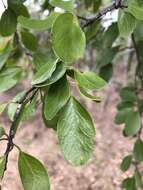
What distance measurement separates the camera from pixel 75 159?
57cm

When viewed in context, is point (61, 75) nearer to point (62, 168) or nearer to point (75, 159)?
point (75, 159)

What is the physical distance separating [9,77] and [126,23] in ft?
0.99

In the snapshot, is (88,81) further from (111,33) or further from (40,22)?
(111,33)

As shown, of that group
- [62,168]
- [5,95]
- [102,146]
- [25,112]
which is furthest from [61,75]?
[5,95]

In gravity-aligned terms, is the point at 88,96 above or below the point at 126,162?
above

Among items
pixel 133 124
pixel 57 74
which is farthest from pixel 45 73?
pixel 133 124

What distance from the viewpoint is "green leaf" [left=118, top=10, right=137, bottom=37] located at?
2.20 feet

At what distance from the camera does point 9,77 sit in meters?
0.88

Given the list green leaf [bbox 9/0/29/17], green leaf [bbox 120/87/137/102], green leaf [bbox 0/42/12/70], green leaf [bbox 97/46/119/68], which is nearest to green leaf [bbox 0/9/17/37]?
green leaf [bbox 9/0/29/17]

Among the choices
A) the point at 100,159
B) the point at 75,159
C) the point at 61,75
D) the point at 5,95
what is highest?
the point at 61,75

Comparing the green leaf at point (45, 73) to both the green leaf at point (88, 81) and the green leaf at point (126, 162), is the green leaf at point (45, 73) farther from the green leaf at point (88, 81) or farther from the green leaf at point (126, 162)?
the green leaf at point (126, 162)

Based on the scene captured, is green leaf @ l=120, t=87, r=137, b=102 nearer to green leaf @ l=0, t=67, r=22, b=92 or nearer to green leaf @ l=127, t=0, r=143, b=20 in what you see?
green leaf @ l=0, t=67, r=22, b=92

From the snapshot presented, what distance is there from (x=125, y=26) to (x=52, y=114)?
0.20 m

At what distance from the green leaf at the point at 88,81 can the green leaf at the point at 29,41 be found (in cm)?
38
